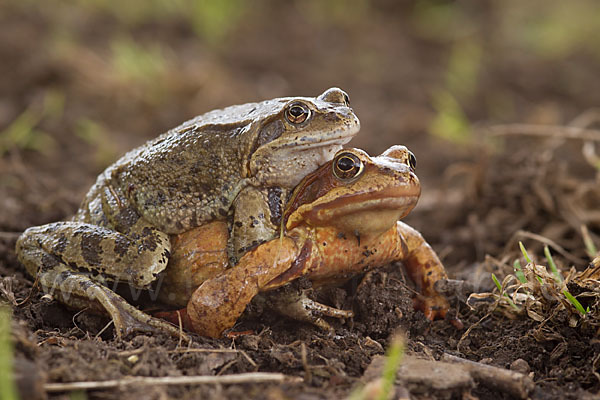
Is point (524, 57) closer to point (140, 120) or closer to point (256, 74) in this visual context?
point (256, 74)

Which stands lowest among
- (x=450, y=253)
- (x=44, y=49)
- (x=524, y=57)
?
(x=450, y=253)

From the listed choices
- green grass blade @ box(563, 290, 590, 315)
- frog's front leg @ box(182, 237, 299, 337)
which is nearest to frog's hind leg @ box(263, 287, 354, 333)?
frog's front leg @ box(182, 237, 299, 337)

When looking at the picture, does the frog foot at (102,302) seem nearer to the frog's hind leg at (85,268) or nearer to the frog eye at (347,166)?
the frog's hind leg at (85,268)

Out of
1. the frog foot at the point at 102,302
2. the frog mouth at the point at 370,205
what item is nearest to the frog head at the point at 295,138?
the frog mouth at the point at 370,205

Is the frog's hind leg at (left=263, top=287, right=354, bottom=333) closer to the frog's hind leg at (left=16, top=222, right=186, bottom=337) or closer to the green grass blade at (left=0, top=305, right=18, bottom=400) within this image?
the frog's hind leg at (left=16, top=222, right=186, bottom=337)

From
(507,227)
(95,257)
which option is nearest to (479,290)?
(507,227)

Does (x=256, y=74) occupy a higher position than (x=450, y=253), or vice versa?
(x=256, y=74)
